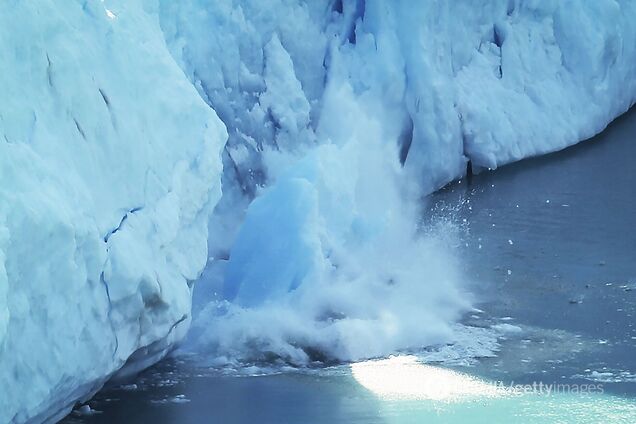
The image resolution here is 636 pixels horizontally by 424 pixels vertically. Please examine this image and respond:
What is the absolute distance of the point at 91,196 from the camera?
5754 mm

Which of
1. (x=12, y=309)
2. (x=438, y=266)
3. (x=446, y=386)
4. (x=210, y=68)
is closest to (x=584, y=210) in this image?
(x=438, y=266)

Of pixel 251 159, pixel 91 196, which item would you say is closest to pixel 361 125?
pixel 251 159

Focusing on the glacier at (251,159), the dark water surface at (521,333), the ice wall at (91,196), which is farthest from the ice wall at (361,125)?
the ice wall at (91,196)

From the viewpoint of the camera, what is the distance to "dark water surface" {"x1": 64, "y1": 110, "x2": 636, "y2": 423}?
627cm

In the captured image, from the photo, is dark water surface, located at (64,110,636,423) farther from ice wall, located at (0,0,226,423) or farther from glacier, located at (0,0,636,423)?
ice wall, located at (0,0,226,423)

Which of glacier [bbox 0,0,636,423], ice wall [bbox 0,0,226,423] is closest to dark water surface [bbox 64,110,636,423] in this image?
glacier [bbox 0,0,636,423]

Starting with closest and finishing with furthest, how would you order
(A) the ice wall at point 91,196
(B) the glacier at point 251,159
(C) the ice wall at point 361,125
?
1. (A) the ice wall at point 91,196
2. (B) the glacier at point 251,159
3. (C) the ice wall at point 361,125

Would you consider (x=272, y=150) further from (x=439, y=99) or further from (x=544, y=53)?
(x=544, y=53)

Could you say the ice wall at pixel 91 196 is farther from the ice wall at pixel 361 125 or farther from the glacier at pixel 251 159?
the ice wall at pixel 361 125

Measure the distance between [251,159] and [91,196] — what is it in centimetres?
468

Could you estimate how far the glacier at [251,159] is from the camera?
209 inches

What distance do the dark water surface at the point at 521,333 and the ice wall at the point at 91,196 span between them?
1.29 feet

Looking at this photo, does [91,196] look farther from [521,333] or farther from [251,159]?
[251,159]

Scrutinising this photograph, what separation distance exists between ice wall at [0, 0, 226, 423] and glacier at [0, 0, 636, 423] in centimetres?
1
